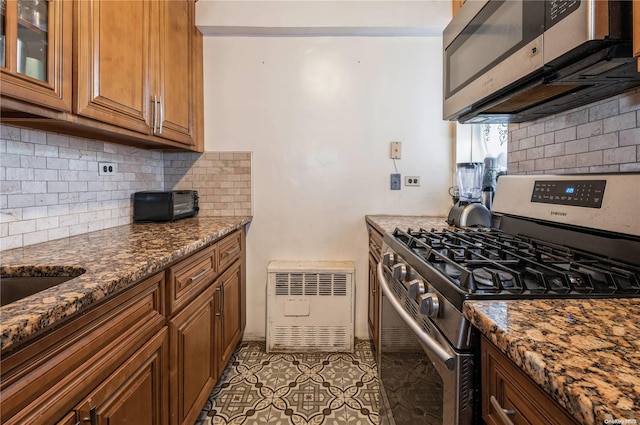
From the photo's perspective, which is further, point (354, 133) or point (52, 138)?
point (354, 133)

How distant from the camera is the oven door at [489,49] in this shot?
90 cm

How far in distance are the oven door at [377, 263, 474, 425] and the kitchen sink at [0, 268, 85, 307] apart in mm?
1008

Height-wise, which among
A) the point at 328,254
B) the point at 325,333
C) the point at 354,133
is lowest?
the point at 325,333

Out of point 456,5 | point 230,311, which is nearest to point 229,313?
point 230,311

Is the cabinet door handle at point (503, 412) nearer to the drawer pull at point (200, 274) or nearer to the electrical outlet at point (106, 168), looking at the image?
the drawer pull at point (200, 274)

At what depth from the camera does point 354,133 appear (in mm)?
2314

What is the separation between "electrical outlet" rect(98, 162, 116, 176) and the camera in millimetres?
1686

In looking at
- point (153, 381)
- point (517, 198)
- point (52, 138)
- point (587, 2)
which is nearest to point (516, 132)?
point (517, 198)

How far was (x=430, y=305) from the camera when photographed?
776mm

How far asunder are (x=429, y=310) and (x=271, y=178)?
175cm

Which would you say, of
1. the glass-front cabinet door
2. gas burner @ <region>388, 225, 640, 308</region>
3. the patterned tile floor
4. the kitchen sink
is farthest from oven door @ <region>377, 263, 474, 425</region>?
the glass-front cabinet door

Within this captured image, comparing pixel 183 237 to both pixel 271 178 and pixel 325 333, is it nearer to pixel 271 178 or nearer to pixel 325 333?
pixel 271 178

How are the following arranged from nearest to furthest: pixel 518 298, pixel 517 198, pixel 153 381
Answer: pixel 518 298
pixel 153 381
pixel 517 198

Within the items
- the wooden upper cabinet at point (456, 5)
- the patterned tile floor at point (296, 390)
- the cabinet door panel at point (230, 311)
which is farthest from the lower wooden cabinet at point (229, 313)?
the wooden upper cabinet at point (456, 5)
